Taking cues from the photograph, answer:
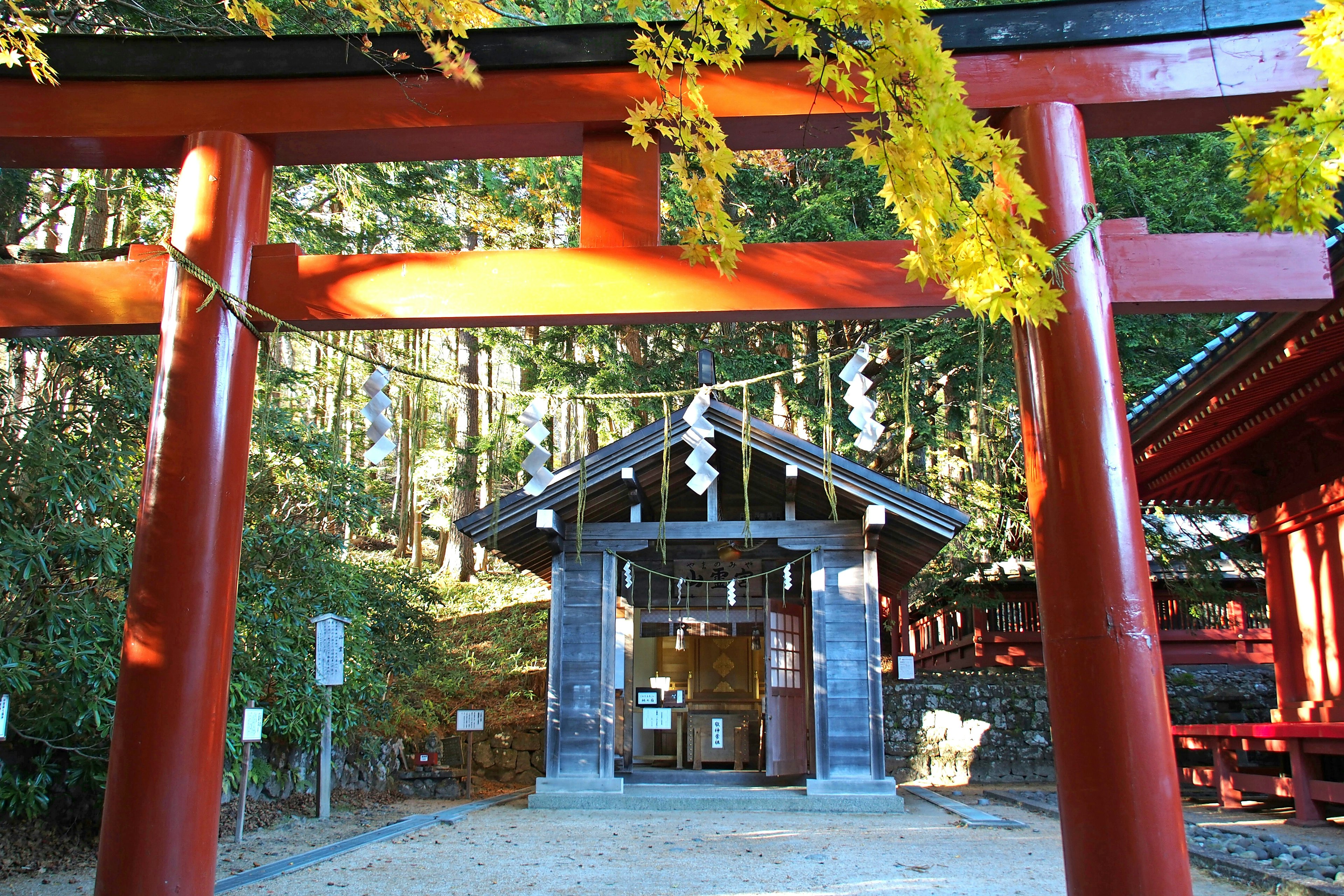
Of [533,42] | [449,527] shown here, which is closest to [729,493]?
[533,42]

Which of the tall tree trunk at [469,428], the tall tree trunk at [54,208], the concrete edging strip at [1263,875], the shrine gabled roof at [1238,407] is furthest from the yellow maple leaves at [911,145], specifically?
the tall tree trunk at [469,428]

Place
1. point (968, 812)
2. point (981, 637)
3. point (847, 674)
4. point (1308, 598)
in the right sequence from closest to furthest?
point (1308, 598) → point (968, 812) → point (847, 674) → point (981, 637)

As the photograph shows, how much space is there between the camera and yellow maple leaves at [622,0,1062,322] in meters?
2.60

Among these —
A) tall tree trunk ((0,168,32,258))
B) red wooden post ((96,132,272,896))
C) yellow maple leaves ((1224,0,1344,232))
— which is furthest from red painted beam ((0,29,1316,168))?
tall tree trunk ((0,168,32,258))

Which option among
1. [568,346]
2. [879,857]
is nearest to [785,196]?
[568,346]

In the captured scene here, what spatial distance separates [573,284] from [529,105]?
0.84 m

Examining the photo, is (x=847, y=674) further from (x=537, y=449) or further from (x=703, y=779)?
(x=537, y=449)

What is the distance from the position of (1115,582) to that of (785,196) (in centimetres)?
1245

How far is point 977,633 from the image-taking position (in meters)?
14.9

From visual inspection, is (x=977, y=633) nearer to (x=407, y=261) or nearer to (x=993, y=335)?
(x=993, y=335)

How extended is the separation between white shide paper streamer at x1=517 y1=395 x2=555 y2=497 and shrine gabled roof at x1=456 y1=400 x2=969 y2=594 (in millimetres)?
3865

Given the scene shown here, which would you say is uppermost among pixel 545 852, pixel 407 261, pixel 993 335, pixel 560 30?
pixel 993 335

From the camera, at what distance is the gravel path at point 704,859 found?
17.4 ft

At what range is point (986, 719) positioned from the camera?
12539mm
